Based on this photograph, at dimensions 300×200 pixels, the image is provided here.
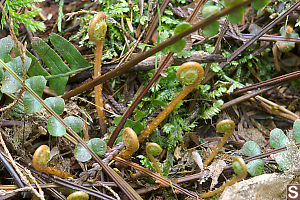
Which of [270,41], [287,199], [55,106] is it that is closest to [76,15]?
[55,106]

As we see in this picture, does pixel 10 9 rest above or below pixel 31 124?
above

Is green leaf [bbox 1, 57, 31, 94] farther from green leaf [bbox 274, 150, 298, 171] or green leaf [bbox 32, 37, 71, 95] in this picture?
green leaf [bbox 274, 150, 298, 171]

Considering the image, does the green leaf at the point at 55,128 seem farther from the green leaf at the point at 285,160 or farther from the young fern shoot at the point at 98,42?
the green leaf at the point at 285,160

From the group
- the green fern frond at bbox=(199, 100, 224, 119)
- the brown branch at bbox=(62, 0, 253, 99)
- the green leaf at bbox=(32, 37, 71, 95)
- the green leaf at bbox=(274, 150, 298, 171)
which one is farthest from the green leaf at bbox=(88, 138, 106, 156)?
the green leaf at bbox=(274, 150, 298, 171)

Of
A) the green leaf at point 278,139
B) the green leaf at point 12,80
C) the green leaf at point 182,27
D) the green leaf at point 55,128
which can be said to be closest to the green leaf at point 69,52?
the green leaf at point 12,80

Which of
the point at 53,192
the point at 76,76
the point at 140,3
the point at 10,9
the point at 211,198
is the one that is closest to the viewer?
the point at 53,192

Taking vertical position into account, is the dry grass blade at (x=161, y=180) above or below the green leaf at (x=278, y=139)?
below

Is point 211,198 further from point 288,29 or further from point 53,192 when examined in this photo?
point 288,29

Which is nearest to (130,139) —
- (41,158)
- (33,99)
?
(41,158)
